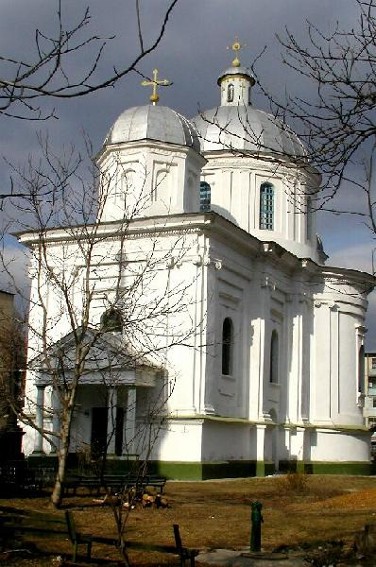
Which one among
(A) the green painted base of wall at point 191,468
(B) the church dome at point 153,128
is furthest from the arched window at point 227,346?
(B) the church dome at point 153,128

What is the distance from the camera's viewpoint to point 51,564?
33.5ft

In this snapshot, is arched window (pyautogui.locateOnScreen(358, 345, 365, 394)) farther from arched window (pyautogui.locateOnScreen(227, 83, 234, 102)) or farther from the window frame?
arched window (pyautogui.locateOnScreen(227, 83, 234, 102))

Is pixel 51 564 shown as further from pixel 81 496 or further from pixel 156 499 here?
pixel 81 496

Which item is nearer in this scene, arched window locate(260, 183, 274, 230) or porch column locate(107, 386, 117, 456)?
porch column locate(107, 386, 117, 456)

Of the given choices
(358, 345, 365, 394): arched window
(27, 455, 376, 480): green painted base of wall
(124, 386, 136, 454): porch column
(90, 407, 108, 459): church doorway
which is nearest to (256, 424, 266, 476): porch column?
(27, 455, 376, 480): green painted base of wall

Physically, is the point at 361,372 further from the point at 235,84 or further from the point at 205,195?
the point at 235,84

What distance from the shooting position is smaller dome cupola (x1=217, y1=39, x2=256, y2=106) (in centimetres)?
4019

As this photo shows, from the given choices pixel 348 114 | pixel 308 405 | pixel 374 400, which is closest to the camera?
pixel 348 114

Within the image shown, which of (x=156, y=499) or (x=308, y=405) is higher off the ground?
(x=308, y=405)

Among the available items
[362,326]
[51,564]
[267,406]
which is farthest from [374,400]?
[51,564]

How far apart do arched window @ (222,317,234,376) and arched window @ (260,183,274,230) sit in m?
7.25

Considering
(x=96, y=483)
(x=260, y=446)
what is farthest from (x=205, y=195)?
(x=96, y=483)

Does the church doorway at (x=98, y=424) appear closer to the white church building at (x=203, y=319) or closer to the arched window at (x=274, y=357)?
the white church building at (x=203, y=319)

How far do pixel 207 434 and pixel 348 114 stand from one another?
65.9 ft
